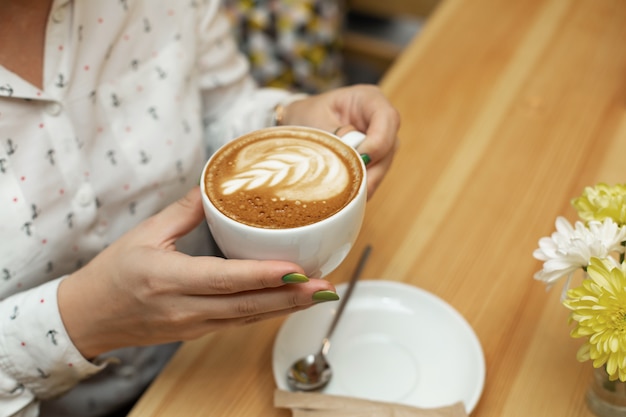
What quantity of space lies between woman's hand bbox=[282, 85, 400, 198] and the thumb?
0.19m

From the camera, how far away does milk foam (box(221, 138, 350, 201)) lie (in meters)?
0.68

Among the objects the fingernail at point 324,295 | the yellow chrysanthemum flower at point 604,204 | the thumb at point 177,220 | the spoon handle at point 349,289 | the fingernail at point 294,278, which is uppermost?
the thumb at point 177,220

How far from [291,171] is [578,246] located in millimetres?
302

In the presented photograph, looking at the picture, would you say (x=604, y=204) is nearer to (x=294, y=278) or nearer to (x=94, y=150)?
(x=294, y=278)

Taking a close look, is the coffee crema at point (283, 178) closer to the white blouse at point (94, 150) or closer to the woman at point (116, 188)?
the woman at point (116, 188)

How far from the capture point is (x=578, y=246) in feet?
2.13

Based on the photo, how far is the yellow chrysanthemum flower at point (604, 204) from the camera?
0.66 m

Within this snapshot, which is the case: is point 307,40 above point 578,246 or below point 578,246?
below

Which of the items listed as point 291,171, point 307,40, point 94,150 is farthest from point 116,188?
point 307,40

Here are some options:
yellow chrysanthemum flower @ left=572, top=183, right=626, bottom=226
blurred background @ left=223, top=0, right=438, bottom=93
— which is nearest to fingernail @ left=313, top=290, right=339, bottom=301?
yellow chrysanthemum flower @ left=572, top=183, right=626, bottom=226

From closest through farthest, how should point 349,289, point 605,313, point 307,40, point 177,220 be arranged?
point 605,313, point 177,220, point 349,289, point 307,40

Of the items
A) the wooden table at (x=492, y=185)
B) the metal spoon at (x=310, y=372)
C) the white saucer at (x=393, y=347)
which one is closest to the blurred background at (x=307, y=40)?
the wooden table at (x=492, y=185)

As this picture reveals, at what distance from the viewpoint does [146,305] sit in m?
0.72

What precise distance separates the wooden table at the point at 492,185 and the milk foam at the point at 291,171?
0.25 m
